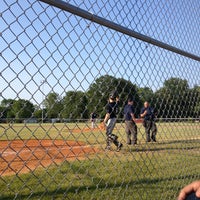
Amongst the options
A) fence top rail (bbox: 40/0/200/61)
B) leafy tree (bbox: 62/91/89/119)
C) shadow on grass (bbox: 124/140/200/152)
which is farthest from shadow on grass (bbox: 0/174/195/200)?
fence top rail (bbox: 40/0/200/61)

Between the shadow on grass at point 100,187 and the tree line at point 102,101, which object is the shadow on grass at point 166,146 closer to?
the shadow on grass at point 100,187

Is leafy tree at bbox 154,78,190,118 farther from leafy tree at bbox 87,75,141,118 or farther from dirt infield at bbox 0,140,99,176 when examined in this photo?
dirt infield at bbox 0,140,99,176

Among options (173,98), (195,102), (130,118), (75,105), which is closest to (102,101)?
(75,105)

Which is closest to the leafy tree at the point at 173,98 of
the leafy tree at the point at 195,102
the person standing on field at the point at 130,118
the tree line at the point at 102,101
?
the tree line at the point at 102,101

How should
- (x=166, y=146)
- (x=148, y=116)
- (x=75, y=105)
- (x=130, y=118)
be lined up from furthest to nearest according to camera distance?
1. (x=166, y=146)
2. (x=148, y=116)
3. (x=130, y=118)
4. (x=75, y=105)

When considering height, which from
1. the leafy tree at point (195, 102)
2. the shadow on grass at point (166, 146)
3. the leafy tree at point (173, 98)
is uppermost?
the shadow on grass at point (166, 146)

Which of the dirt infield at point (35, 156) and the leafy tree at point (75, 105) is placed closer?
the leafy tree at point (75, 105)

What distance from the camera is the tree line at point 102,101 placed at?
2244 mm

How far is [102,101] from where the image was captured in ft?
10.4

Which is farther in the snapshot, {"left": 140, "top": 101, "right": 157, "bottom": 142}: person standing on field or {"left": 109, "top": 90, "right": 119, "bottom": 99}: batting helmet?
{"left": 140, "top": 101, "right": 157, "bottom": 142}: person standing on field

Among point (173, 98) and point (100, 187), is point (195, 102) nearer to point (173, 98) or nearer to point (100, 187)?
point (173, 98)

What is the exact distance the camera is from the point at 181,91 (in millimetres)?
4617

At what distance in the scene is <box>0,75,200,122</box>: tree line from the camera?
224 centimetres

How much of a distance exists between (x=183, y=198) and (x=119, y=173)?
4538 millimetres
